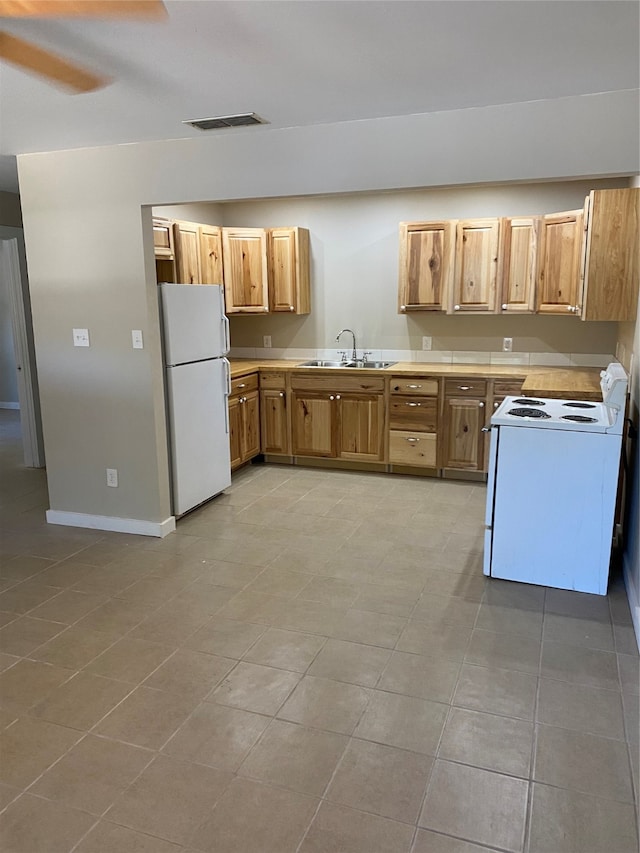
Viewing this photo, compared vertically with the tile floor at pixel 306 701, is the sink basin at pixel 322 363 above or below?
above

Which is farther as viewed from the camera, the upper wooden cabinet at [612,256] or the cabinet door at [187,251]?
the cabinet door at [187,251]

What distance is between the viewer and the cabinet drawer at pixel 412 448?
16.3 ft

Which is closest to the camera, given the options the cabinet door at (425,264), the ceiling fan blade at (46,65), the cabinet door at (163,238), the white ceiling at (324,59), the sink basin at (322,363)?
the white ceiling at (324,59)

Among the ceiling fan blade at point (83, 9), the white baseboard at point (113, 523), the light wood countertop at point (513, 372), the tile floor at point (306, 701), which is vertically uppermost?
the ceiling fan blade at point (83, 9)

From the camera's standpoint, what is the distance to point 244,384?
5152mm

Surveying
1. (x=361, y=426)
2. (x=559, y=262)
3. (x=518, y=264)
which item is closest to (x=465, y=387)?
(x=361, y=426)

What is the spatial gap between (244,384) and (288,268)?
1127 millimetres

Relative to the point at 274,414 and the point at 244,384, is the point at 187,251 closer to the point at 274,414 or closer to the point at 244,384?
the point at 244,384

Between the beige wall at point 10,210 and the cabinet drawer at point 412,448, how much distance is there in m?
3.52

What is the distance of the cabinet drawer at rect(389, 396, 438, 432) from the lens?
193 inches

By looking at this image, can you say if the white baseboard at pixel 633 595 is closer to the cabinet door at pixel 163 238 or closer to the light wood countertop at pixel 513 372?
the light wood countertop at pixel 513 372

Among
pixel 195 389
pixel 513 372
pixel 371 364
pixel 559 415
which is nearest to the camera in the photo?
pixel 559 415

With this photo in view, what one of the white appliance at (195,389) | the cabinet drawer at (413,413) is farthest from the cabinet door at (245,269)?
the cabinet drawer at (413,413)

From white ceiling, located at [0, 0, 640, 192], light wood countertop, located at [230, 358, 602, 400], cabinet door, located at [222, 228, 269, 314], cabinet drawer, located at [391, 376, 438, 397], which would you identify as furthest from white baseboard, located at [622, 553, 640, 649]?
cabinet door, located at [222, 228, 269, 314]
